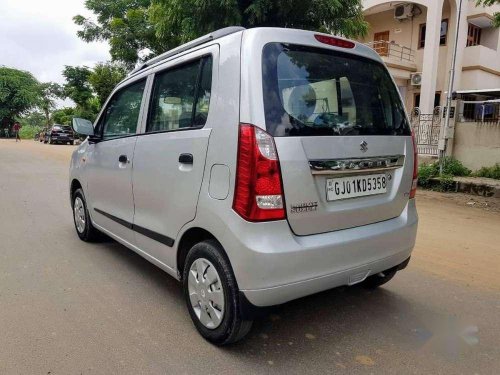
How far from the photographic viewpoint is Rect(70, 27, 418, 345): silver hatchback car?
2.30 metres

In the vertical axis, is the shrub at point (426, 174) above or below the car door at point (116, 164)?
below

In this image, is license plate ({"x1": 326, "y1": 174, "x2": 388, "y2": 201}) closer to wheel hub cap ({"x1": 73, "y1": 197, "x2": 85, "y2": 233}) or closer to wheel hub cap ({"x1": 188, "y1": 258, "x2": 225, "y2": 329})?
wheel hub cap ({"x1": 188, "y1": 258, "x2": 225, "y2": 329})

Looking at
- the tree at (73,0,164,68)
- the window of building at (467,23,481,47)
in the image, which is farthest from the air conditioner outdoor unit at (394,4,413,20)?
the tree at (73,0,164,68)

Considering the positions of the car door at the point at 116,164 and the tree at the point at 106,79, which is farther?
the tree at the point at 106,79

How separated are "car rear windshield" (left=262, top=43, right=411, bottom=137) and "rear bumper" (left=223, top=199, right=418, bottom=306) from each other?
592 millimetres

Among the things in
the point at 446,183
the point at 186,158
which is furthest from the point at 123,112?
the point at 446,183

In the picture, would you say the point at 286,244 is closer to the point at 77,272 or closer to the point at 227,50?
the point at 227,50

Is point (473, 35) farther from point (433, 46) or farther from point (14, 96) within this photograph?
point (14, 96)

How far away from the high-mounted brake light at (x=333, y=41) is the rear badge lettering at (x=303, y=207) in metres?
1.07

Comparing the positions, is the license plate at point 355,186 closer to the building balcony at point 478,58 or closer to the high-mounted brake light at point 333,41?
the high-mounted brake light at point 333,41

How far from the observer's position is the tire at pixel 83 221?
4.68 m

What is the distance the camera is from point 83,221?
481cm

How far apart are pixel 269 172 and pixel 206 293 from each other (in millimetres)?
922

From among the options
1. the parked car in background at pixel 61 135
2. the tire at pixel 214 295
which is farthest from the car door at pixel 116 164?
the parked car in background at pixel 61 135
